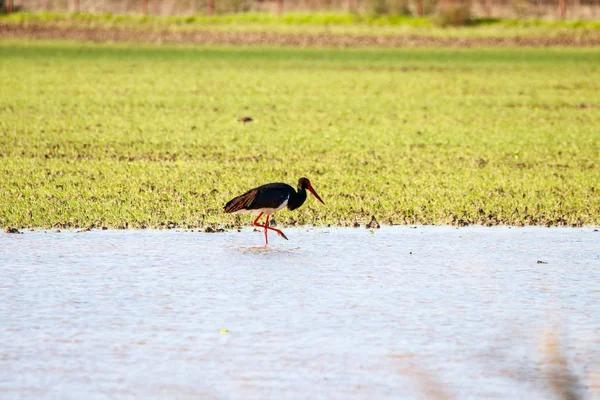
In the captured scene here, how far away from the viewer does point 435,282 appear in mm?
8789

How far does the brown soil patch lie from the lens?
4500cm

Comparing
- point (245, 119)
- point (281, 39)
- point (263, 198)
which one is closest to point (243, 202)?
point (263, 198)

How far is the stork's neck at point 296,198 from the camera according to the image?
1062 centimetres

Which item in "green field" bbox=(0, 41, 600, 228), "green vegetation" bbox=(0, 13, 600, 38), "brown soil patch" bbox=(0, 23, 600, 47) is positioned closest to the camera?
"green field" bbox=(0, 41, 600, 228)

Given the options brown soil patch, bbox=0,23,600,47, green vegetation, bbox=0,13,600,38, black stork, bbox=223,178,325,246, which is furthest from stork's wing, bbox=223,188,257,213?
green vegetation, bbox=0,13,600,38

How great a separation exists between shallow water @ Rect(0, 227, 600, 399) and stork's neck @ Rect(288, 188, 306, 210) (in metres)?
0.31

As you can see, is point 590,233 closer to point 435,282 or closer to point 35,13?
point 435,282

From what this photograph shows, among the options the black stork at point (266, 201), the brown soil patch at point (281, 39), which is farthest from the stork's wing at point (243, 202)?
the brown soil patch at point (281, 39)

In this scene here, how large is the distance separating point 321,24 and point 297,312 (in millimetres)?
43369

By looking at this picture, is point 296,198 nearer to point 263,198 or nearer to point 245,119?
point 263,198

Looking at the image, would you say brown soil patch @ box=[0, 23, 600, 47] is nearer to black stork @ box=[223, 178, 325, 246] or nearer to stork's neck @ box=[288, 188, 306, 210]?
stork's neck @ box=[288, 188, 306, 210]

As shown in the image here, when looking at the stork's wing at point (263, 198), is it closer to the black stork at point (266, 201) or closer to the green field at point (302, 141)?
the black stork at point (266, 201)

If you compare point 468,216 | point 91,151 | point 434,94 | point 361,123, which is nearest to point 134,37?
point 434,94

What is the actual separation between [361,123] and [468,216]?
28.9 ft
